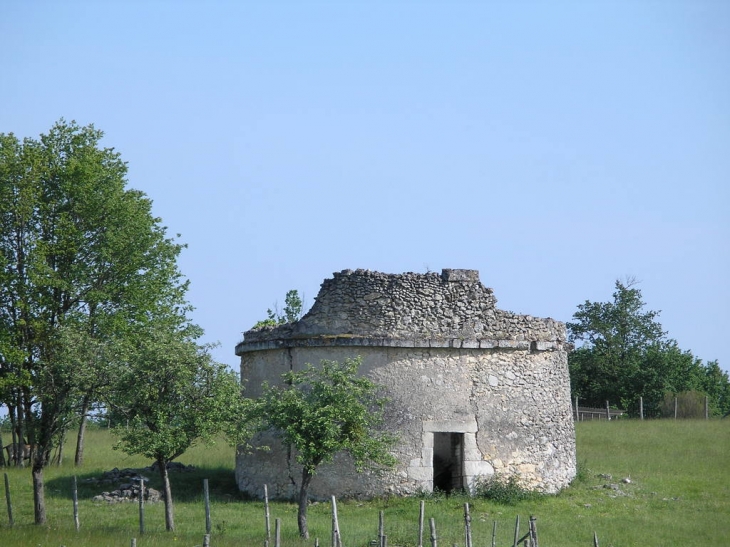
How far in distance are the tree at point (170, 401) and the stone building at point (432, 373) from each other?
12.5ft

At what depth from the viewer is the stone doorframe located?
21.7m

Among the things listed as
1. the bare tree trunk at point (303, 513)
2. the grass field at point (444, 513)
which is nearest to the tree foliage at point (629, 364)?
the grass field at point (444, 513)

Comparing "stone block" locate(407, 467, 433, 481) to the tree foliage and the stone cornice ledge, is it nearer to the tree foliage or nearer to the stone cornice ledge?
the stone cornice ledge

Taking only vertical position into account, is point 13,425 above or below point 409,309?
below

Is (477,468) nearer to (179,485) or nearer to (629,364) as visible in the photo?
(179,485)

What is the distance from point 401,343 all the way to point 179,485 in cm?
726

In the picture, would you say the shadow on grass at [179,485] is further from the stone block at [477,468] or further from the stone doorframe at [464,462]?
the stone block at [477,468]

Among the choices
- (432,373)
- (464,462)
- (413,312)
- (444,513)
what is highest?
(413,312)

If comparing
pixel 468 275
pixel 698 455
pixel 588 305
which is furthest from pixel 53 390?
pixel 588 305

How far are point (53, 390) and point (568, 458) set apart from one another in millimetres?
12337

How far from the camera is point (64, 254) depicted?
94.1 ft

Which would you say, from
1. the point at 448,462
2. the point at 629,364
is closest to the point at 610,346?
the point at 629,364

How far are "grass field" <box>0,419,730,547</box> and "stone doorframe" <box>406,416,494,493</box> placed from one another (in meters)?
0.54

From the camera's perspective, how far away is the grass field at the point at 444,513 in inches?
712
